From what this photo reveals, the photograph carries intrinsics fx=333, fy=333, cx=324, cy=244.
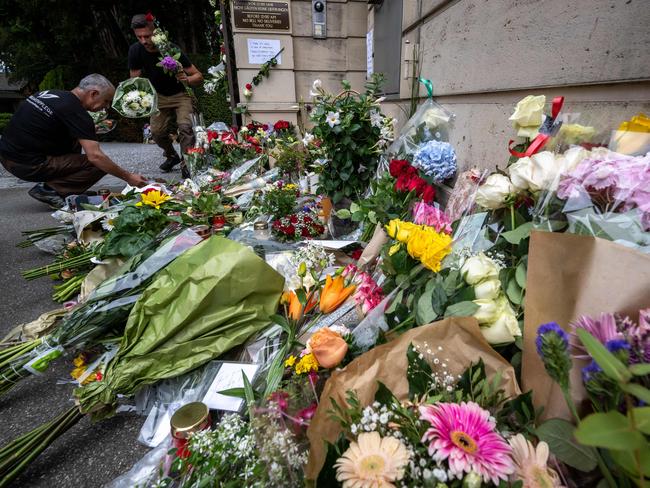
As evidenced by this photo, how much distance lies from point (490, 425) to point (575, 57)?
4.37ft

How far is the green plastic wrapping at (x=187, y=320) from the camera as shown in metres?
1.28

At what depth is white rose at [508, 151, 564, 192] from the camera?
88 centimetres

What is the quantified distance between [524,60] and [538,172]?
2.82ft

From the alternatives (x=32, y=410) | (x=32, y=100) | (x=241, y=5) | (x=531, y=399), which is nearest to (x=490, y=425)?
(x=531, y=399)

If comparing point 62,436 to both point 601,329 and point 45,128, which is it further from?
point 45,128

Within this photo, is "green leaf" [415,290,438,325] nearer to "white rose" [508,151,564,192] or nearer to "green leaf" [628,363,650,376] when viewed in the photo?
"white rose" [508,151,564,192]

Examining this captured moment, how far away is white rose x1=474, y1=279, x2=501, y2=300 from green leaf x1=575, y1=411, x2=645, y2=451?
0.51m

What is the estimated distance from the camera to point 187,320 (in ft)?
4.32

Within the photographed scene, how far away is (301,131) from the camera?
5.25m

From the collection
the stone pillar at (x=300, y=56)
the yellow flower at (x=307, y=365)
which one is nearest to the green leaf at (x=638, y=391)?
the yellow flower at (x=307, y=365)

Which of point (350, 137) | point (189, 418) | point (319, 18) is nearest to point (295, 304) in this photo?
point (189, 418)

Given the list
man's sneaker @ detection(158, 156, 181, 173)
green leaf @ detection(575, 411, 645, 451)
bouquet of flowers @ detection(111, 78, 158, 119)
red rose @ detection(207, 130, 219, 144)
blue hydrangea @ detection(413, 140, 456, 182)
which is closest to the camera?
green leaf @ detection(575, 411, 645, 451)

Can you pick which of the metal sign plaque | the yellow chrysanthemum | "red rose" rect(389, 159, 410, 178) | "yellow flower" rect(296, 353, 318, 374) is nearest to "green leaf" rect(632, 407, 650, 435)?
the yellow chrysanthemum

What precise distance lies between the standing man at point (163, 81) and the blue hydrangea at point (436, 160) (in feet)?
13.3
